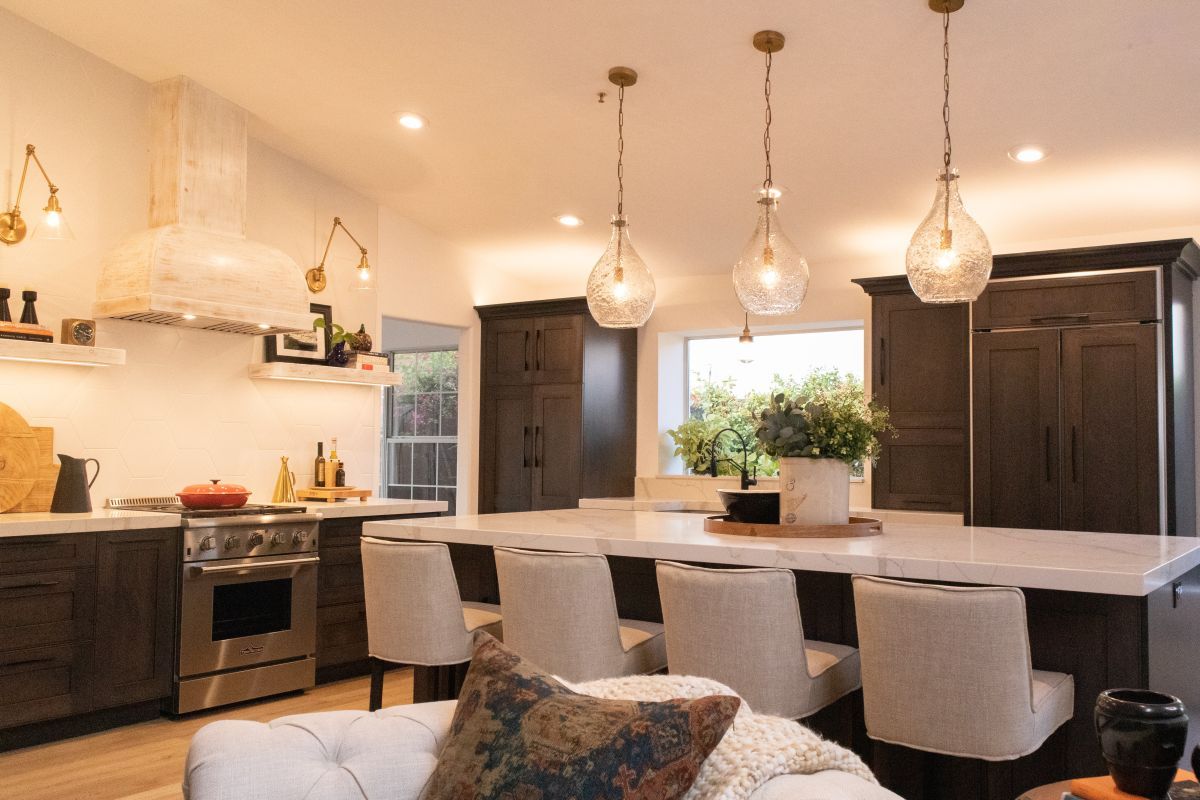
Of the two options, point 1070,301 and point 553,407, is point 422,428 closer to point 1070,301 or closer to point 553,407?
point 553,407

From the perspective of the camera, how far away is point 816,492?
317 centimetres

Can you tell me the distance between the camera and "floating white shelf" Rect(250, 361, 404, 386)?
5.31 m

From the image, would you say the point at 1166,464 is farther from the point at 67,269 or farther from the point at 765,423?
the point at 67,269

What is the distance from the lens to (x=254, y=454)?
540 cm

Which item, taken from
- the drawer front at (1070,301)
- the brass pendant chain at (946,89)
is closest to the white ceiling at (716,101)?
the brass pendant chain at (946,89)

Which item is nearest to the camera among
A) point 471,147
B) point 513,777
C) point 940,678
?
point 513,777

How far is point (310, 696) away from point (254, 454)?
142cm

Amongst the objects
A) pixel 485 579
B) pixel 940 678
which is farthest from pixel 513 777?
pixel 485 579

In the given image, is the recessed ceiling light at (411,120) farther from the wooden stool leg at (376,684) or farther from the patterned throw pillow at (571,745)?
the patterned throw pillow at (571,745)

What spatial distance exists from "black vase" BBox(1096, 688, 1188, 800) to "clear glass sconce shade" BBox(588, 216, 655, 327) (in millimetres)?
2592

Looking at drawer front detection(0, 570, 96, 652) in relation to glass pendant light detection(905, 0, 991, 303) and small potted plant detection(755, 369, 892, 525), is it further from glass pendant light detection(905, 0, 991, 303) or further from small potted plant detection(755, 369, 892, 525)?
glass pendant light detection(905, 0, 991, 303)

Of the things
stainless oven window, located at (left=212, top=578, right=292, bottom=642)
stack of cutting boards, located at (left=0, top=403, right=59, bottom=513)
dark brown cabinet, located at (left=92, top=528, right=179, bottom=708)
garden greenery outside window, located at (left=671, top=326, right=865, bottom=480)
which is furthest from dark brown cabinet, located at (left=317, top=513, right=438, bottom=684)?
garden greenery outside window, located at (left=671, top=326, right=865, bottom=480)

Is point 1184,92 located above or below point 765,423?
above

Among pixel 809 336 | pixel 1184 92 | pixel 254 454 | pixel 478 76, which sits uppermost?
pixel 478 76
